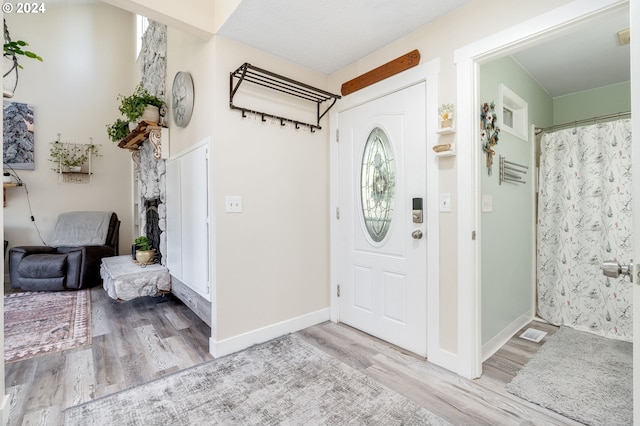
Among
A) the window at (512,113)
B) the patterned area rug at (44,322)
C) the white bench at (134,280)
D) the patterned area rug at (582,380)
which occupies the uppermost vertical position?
the window at (512,113)

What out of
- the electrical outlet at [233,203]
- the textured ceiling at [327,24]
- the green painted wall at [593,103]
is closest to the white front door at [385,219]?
the textured ceiling at [327,24]

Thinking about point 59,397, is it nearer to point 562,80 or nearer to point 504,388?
point 504,388

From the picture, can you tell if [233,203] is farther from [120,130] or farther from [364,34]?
[120,130]

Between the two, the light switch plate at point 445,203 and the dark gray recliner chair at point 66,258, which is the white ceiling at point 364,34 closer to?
the light switch plate at point 445,203

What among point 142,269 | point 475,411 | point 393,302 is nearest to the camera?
point 475,411

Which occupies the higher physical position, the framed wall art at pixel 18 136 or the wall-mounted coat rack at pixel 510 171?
the framed wall art at pixel 18 136

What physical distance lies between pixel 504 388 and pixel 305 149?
87.3 inches

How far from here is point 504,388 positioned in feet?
Answer: 5.99

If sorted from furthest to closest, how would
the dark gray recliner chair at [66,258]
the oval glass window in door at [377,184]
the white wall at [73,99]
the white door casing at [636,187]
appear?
the white wall at [73,99] → the dark gray recliner chair at [66,258] → the oval glass window in door at [377,184] → the white door casing at [636,187]

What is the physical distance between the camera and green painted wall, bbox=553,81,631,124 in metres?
3.09

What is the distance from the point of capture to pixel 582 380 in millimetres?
1900

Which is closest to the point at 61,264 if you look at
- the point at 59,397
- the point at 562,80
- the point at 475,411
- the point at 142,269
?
the point at 142,269

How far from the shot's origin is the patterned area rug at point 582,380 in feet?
5.31

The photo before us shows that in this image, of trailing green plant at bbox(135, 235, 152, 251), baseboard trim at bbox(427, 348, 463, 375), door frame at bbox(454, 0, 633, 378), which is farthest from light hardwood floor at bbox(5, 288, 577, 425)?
trailing green plant at bbox(135, 235, 152, 251)
